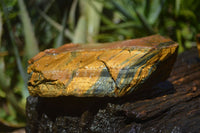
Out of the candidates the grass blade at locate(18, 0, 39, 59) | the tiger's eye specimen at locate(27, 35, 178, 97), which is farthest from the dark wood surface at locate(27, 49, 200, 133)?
the grass blade at locate(18, 0, 39, 59)

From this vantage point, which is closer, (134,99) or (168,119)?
(168,119)

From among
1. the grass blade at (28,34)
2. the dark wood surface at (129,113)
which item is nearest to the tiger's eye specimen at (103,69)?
the dark wood surface at (129,113)

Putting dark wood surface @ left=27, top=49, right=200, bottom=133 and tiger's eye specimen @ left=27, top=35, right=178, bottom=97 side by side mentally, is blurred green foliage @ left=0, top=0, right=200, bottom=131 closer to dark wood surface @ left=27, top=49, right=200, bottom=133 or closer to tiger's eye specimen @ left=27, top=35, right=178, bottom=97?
dark wood surface @ left=27, top=49, right=200, bottom=133

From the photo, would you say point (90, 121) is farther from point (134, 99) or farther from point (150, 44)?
point (150, 44)

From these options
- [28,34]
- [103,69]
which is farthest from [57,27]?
[103,69]

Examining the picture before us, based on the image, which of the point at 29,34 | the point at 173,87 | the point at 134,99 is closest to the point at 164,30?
the point at 29,34

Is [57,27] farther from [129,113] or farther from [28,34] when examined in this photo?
[129,113]
